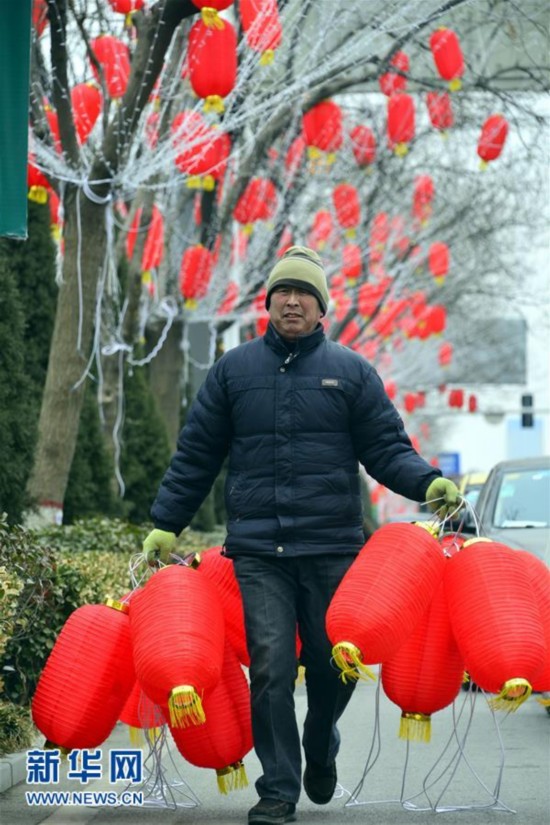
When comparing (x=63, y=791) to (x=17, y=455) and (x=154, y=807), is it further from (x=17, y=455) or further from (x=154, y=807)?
(x=17, y=455)

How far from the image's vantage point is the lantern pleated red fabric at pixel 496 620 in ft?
18.6

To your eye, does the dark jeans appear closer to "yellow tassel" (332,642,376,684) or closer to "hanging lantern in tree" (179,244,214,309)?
"yellow tassel" (332,642,376,684)

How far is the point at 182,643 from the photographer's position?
227 inches

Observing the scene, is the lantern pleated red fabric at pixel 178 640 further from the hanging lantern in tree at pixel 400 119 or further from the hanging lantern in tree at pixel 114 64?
the hanging lantern in tree at pixel 400 119

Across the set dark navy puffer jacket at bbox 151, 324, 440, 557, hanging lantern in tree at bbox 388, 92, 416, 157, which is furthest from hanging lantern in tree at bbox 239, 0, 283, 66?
dark navy puffer jacket at bbox 151, 324, 440, 557

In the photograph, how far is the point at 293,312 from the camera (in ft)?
20.6

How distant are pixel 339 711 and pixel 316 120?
466 inches

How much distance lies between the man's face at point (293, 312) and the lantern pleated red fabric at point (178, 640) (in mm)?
987

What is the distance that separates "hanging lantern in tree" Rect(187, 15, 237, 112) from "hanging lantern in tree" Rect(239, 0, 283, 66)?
0.18 meters

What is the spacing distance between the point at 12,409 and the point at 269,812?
247 inches

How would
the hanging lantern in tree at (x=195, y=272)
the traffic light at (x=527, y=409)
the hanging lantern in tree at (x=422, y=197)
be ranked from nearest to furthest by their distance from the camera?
the hanging lantern in tree at (x=195, y=272) < the hanging lantern in tree at (x=422, y=197) < the traffic light at (x=527, y=409)

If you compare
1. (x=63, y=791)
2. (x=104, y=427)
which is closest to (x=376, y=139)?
(x=104, y=427)

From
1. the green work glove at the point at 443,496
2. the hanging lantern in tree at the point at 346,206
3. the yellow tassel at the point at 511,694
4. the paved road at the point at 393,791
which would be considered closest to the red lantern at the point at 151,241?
the hanging lantern in tree at the point at 346,206

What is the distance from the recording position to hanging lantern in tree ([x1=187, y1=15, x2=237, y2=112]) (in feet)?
38.2
